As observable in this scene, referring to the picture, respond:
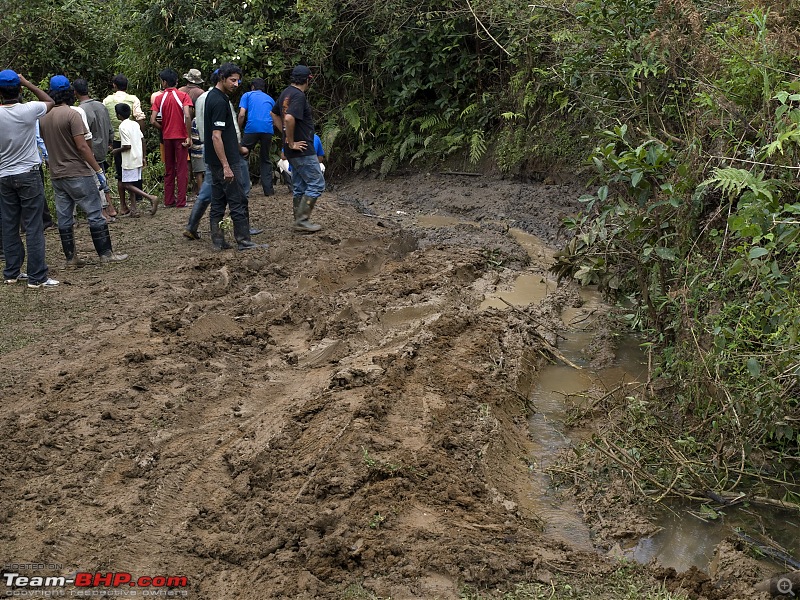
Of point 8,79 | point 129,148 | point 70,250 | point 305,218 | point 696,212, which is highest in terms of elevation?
point 8,79

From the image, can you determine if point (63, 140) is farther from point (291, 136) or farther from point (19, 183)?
point (291, 136)

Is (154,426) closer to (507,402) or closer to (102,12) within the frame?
(507,402)

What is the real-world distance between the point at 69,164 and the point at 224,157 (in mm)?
1613

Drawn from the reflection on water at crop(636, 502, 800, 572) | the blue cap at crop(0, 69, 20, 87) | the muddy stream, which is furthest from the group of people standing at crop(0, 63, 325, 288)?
the reflection on water at crop(636, 502, 800, 572)

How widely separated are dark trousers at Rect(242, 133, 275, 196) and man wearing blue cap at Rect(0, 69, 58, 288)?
3983mm

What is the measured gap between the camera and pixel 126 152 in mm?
11047

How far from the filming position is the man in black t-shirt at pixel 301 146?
966 cm

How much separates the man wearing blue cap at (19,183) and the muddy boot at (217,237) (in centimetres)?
197

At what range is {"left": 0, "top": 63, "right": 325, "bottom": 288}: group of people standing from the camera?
25.7 feet

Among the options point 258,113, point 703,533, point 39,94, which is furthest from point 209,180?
point 703,533

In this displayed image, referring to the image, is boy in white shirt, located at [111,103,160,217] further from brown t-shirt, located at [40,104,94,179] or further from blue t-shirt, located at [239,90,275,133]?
brown t-shirt, located at [40,104,94,179]

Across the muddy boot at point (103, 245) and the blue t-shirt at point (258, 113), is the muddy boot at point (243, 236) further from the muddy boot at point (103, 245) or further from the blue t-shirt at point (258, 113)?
the blue t-shirt at point (258, 113)

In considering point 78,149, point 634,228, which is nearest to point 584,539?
point 634,228

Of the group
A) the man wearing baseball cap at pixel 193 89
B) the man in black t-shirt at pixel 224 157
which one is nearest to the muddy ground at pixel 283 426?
the man in black t-shirt at pixel 224 157
